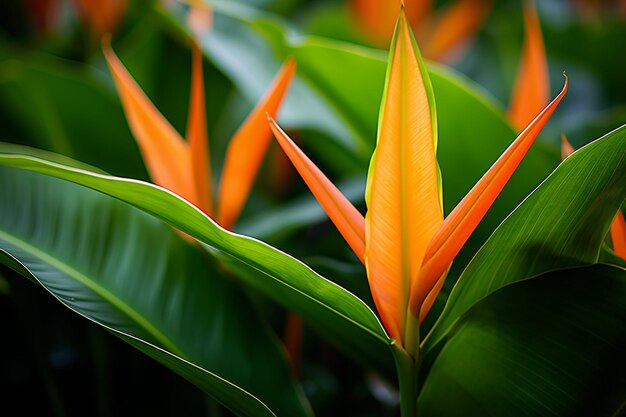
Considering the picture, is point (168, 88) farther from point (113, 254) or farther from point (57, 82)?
point (113, 254)

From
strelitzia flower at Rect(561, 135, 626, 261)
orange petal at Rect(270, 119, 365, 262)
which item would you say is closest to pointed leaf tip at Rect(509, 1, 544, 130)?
strelitzia flower at Rect(561, 135, 626, 261)

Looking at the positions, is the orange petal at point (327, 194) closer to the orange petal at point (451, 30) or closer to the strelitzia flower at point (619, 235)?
the strelitzia flower at point (619, 235)

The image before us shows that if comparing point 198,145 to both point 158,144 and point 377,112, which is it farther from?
point 377,112

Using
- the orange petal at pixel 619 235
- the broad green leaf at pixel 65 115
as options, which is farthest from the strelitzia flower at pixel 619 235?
the broad green leaf at pixel 65 115

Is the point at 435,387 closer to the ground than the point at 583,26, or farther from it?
closer to the ground

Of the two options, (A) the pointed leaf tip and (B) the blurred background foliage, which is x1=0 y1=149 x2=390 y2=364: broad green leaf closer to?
(B) the blurred background foliage

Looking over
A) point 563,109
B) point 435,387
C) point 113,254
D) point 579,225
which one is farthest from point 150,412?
point 563,109

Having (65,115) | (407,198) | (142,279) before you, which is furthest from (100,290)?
(65,115)
